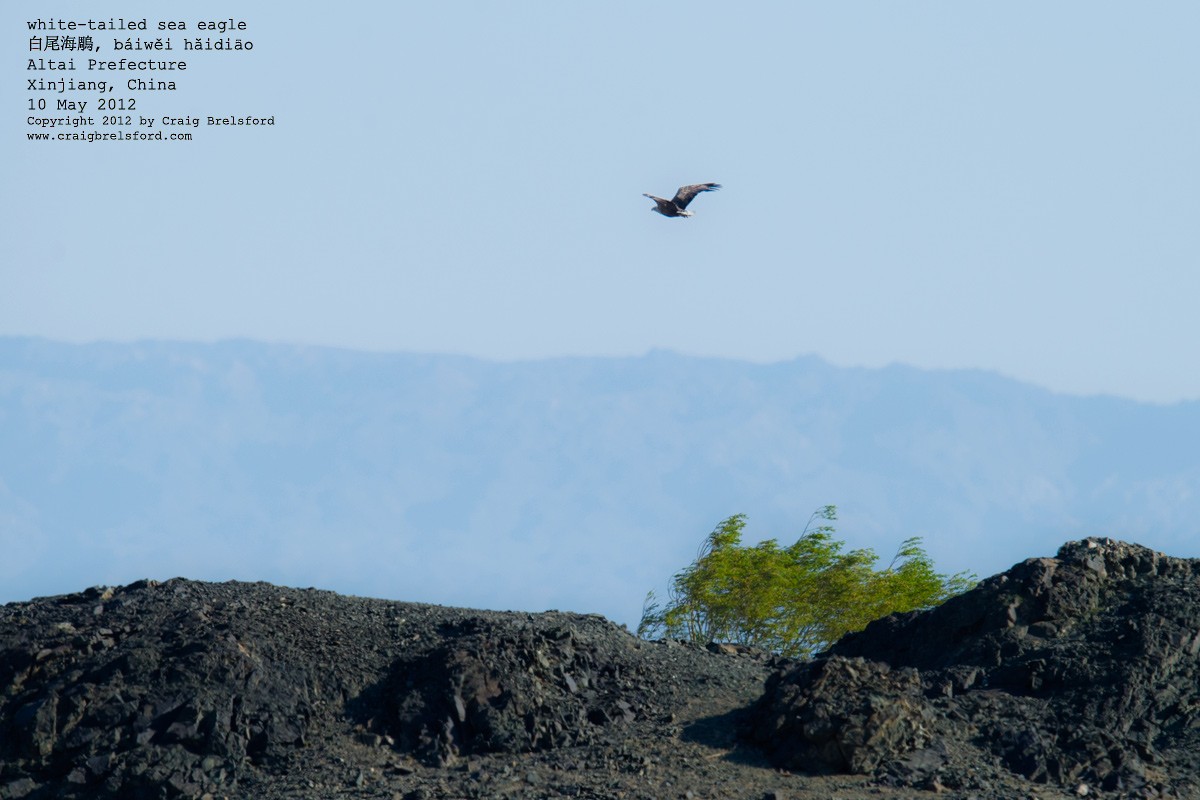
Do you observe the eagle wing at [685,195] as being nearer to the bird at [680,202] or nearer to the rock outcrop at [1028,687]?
the bird at [680,202]

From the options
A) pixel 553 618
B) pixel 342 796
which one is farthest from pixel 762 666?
pixel 342 796

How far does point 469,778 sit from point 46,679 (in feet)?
17.3

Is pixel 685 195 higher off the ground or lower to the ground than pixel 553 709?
higher

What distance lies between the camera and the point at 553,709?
15.1m

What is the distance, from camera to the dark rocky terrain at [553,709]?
1416 centimetres

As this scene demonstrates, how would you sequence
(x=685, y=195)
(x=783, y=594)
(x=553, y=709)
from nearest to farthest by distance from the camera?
(x=553, y=709) → (x=685, y=195) → (x=783, y=594)

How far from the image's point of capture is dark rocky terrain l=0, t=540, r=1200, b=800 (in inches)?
558

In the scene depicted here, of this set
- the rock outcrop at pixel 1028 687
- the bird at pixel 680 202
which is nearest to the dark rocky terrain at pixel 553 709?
the rock outcrop at pixel 1028 687

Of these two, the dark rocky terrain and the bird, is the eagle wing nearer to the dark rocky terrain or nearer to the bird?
the bird

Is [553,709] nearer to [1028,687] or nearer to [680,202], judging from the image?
[1028,687]

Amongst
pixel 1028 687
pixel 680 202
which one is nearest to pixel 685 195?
pixel 680 202

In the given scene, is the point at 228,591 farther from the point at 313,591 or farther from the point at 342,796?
the point at 342,796

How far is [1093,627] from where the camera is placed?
17203 mm

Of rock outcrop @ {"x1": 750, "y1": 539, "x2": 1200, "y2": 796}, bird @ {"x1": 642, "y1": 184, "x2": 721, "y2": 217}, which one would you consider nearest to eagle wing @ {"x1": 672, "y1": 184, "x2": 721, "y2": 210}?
bird @ {"x1": 642, "y1": 184, "x2": 721, "y2": 217}
